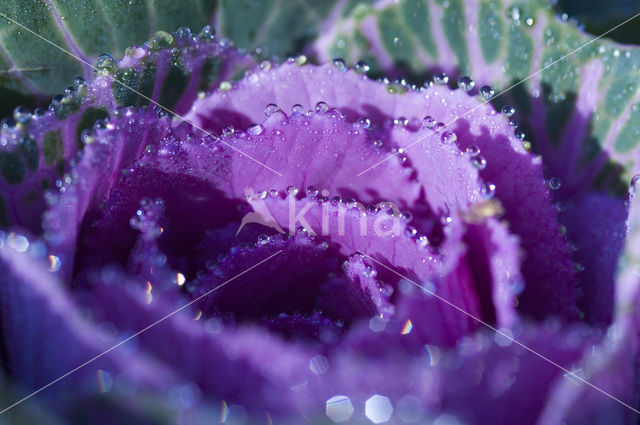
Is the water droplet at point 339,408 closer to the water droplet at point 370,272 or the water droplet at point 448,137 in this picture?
the water droplet at point 370,272

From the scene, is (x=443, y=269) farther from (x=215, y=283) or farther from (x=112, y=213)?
(x=112, y=213)

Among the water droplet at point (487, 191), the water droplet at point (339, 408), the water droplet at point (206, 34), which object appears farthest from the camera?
the water droplet at point (206, 34)

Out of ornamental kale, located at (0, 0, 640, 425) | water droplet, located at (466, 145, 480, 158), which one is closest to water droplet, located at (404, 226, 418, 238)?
ornamental kale, located at (0, 0, 640, 425)

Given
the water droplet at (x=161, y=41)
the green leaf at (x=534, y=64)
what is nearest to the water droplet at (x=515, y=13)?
the green leaf at (x=534, y=64)

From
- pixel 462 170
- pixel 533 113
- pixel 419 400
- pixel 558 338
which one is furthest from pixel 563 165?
pixel 419 400

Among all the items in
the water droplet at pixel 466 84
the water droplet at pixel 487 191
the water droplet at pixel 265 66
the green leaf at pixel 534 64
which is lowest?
the water droplet at pixel 487 191

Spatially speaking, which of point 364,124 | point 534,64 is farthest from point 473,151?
point 534,64

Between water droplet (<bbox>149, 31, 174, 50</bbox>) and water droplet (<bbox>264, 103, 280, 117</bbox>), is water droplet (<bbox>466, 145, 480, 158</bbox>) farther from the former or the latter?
water droplet (<bbox>149, 31, 174, 50</bbox>)
